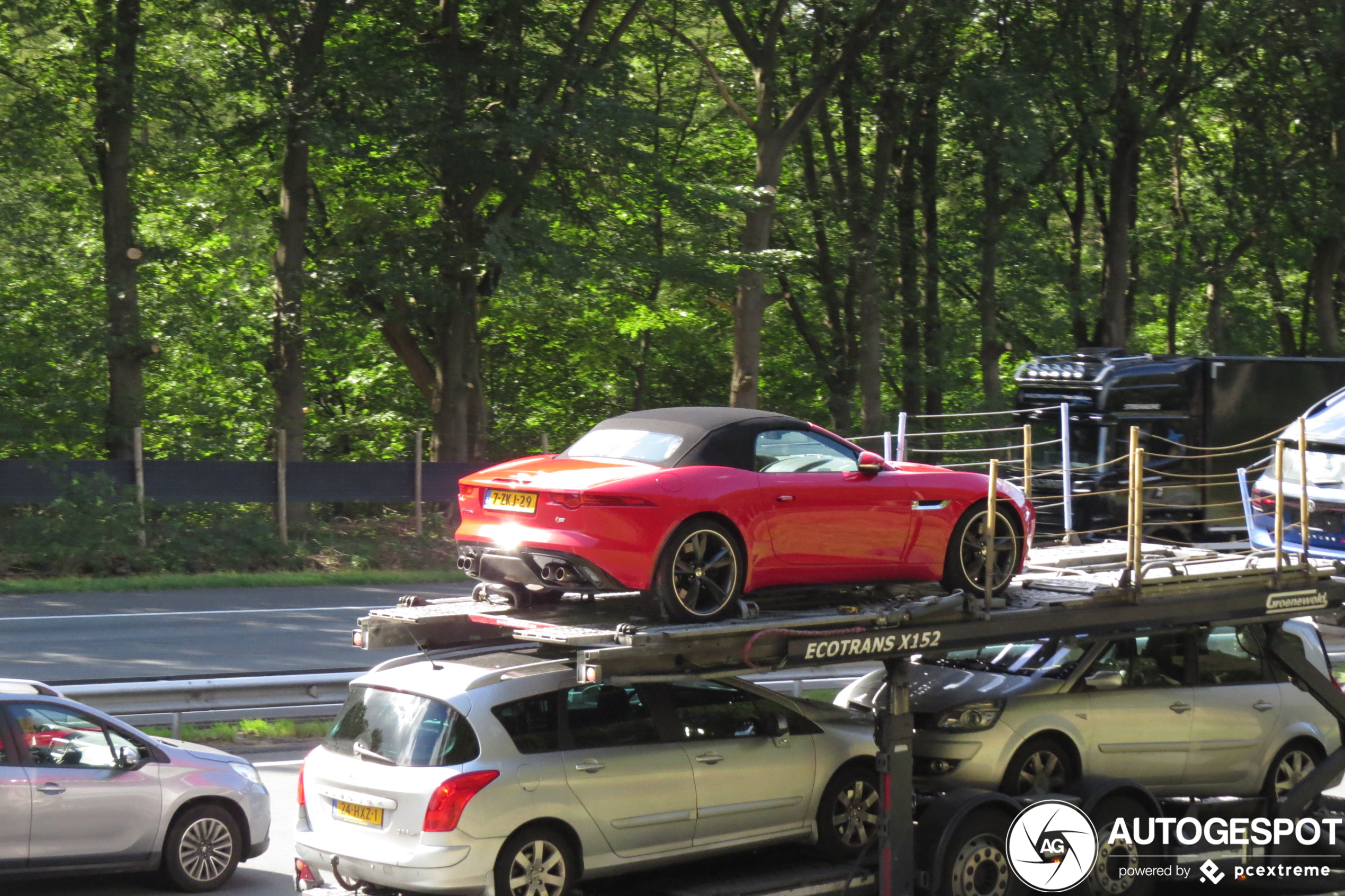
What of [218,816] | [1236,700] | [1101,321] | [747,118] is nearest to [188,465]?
[747,118]

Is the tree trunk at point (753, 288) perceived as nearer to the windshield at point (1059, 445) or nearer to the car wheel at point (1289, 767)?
the windshield at point (1059, 445)

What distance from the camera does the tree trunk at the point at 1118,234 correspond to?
3362 centimetres

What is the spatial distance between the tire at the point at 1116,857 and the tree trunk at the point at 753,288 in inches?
734

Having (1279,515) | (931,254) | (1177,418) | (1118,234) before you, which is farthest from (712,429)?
(1118,234)

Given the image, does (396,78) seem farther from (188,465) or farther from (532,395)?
(532,395)

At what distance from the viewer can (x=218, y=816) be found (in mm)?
8758

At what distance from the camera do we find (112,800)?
8266 millimetres

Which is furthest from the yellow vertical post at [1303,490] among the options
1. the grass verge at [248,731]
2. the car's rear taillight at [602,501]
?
the grass verge at [248,731]

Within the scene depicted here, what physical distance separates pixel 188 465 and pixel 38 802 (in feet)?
55.2

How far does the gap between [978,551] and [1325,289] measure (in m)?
32.2

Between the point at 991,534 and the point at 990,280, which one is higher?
the point at 990,280

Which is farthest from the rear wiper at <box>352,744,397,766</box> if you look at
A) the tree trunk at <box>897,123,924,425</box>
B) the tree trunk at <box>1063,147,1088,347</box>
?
the tree trunk at <box>1063,147,1088,347</box>

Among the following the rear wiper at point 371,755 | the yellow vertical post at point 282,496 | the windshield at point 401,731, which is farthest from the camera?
the yellow vertical post at point 282,496

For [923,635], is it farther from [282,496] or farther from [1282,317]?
[1282,317]
